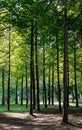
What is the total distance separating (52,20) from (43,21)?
0.89 metres

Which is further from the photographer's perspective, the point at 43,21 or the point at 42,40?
the point at 42,40

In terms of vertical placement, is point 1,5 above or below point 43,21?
above

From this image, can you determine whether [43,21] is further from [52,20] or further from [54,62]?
[54,62]

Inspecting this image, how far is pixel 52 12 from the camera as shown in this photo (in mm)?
19547

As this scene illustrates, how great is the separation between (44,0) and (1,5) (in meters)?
3.74

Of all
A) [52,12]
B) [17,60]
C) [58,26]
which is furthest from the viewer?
[17,60]

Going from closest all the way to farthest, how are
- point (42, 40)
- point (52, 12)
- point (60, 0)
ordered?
point (60, 0)
point (52, 12)
point (42, 40)

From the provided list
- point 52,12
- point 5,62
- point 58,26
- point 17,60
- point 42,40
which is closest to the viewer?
point 52,12

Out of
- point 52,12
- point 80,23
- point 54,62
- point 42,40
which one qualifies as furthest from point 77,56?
point 52,12

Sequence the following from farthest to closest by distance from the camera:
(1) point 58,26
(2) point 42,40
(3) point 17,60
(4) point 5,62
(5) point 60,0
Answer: (3) point 17,60 < (4) point 5,62 < (2) point 42,40 < (1) point 58,26 < (5) point 60,0

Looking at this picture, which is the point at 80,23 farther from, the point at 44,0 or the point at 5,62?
the point at 5,62

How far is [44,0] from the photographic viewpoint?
17.6 m

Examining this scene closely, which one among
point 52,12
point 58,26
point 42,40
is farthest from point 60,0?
point 42,40

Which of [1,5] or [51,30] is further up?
[1,5]
